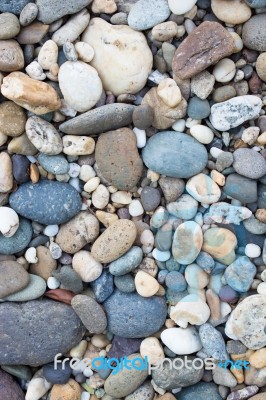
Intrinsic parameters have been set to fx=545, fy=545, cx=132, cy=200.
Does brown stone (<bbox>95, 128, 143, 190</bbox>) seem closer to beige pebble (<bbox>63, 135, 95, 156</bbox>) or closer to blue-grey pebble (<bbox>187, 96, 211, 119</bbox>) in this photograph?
beige pebble (<bbox>63, 135, 95, 156</bbox>)

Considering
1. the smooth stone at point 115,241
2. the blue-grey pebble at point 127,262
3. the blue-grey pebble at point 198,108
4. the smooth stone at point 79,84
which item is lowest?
the blue-grey pebble at point 127,262

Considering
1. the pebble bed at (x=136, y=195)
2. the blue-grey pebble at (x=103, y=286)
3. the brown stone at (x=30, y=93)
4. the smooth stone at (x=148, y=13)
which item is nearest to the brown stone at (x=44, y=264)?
the pebble bed at (x=136, y=195)

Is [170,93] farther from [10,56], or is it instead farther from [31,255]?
[31,255]

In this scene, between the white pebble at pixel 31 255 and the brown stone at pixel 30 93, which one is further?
the white pebble at pixel 31 255

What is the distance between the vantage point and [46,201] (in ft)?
4.02

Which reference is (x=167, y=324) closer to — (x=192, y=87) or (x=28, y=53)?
(x=192, y=87)

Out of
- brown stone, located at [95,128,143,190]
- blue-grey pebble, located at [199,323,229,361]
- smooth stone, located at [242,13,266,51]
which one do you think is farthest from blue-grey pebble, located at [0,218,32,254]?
smooth stone, located at [242,13,266,51]

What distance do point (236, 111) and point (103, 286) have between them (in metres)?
0.49

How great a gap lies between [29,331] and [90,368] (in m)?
0.17

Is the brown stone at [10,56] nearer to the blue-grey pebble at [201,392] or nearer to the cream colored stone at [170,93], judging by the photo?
the cream colored stone at [170,93]

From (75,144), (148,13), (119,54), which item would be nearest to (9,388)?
(75,144)

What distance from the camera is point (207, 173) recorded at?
4.10 ft

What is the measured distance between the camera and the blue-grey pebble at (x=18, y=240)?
1.25 meters

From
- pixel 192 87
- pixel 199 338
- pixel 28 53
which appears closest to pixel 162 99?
pixel 192 87
